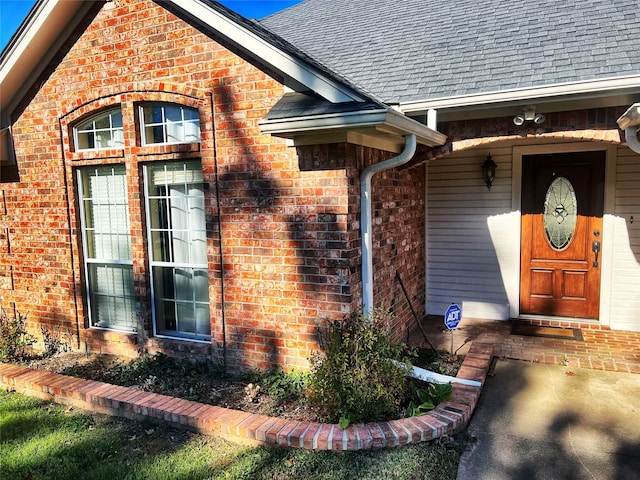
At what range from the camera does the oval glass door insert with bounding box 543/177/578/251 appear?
5961mm

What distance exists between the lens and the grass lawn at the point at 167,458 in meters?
3.12

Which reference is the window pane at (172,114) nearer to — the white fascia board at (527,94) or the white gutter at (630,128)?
the white fascia board at (527,94)

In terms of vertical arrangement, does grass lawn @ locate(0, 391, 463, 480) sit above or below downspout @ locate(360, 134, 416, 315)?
below

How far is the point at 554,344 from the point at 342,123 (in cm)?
380

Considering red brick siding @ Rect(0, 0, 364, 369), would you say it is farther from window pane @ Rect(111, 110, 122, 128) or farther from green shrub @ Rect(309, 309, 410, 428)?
green shrub @ Rect(309, 309, 410, 428)

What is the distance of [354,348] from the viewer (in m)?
3.76

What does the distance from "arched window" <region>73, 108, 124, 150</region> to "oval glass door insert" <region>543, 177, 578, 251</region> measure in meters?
5.43

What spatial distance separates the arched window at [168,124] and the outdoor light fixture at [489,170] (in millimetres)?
3772

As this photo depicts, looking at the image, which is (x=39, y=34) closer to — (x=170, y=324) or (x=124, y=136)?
(x=124, y=136)

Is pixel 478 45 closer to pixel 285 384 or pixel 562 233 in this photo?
pixel 562 233

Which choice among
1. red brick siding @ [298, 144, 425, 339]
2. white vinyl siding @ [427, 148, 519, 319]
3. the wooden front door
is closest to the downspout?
red brick siding @ [298, 144, 425, 339]

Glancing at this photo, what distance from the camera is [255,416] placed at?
3.74m

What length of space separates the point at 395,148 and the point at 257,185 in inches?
61.8

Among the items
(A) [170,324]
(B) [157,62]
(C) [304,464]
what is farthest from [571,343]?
(B) [157,62]
